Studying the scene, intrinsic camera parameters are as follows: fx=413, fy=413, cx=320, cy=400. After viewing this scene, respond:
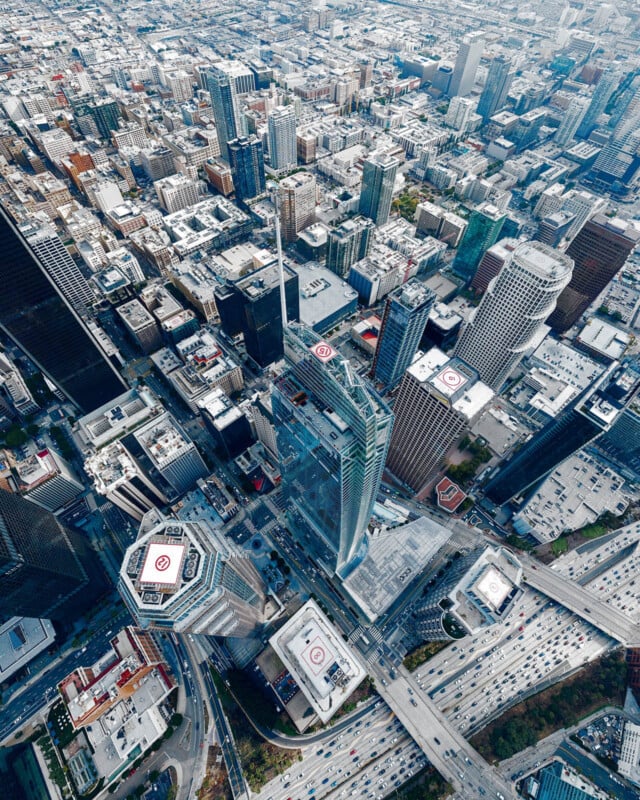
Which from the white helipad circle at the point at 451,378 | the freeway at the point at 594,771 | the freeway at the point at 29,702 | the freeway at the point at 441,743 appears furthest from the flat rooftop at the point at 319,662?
the white helipad circle at the point at 451,378

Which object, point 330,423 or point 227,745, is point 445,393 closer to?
point 330,423

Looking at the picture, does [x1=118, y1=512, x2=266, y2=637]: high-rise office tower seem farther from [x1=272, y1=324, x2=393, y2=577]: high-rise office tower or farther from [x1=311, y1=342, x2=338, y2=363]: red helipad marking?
[x1=311, y1=342, x2=338, y2=363]: red helipad marking

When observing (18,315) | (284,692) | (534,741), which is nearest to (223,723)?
(284,692)

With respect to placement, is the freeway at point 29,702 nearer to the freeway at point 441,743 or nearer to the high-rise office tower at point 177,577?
the high-rise office tower at point 177,577

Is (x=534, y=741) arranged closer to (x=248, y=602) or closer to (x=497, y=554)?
(x=497, y=554)

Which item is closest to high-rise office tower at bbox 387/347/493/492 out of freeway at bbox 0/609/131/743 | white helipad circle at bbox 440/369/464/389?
white helipad circle at bbox 440/369/464/389

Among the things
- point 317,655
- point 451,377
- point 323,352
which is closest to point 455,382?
point 451,377
